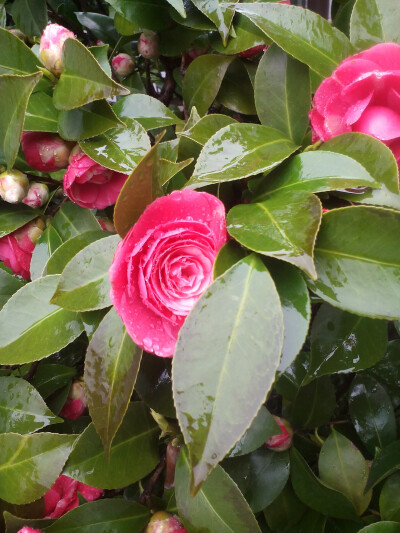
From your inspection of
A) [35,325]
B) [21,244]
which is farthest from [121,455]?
[21,244]

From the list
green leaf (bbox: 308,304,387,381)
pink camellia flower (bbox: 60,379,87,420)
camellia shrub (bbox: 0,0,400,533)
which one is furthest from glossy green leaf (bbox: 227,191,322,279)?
pink camellia flower (bbox: 60,379,87,420)

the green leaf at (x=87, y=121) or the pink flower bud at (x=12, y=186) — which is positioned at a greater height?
the green leaf at (x=87, y=121)

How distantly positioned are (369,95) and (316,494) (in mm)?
566

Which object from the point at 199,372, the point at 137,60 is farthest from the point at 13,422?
the point at 137,60

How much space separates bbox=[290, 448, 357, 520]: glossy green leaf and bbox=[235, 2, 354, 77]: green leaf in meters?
0.56

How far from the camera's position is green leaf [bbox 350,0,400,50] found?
1.70 feet

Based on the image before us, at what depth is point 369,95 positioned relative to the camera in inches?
18.4

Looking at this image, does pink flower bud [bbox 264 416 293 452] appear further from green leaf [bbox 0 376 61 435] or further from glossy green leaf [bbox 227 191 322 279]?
glossy green leaf [bbox 227 191 322 279]

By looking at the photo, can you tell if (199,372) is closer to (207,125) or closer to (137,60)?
(207,125)

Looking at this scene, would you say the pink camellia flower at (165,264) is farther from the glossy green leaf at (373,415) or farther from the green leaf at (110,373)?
the glossy green leaf at (373,415)

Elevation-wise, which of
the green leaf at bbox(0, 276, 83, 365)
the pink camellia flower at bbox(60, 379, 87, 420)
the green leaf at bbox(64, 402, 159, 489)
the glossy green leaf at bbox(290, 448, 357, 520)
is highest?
the green leaf at bbox(0, 276, 83, 365)

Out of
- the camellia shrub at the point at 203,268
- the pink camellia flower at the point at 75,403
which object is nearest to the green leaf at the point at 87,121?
the camellia shrub at the point at 203,268

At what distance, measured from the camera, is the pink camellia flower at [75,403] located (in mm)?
775

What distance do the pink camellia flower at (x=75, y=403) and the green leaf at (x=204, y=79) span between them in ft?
1.43
